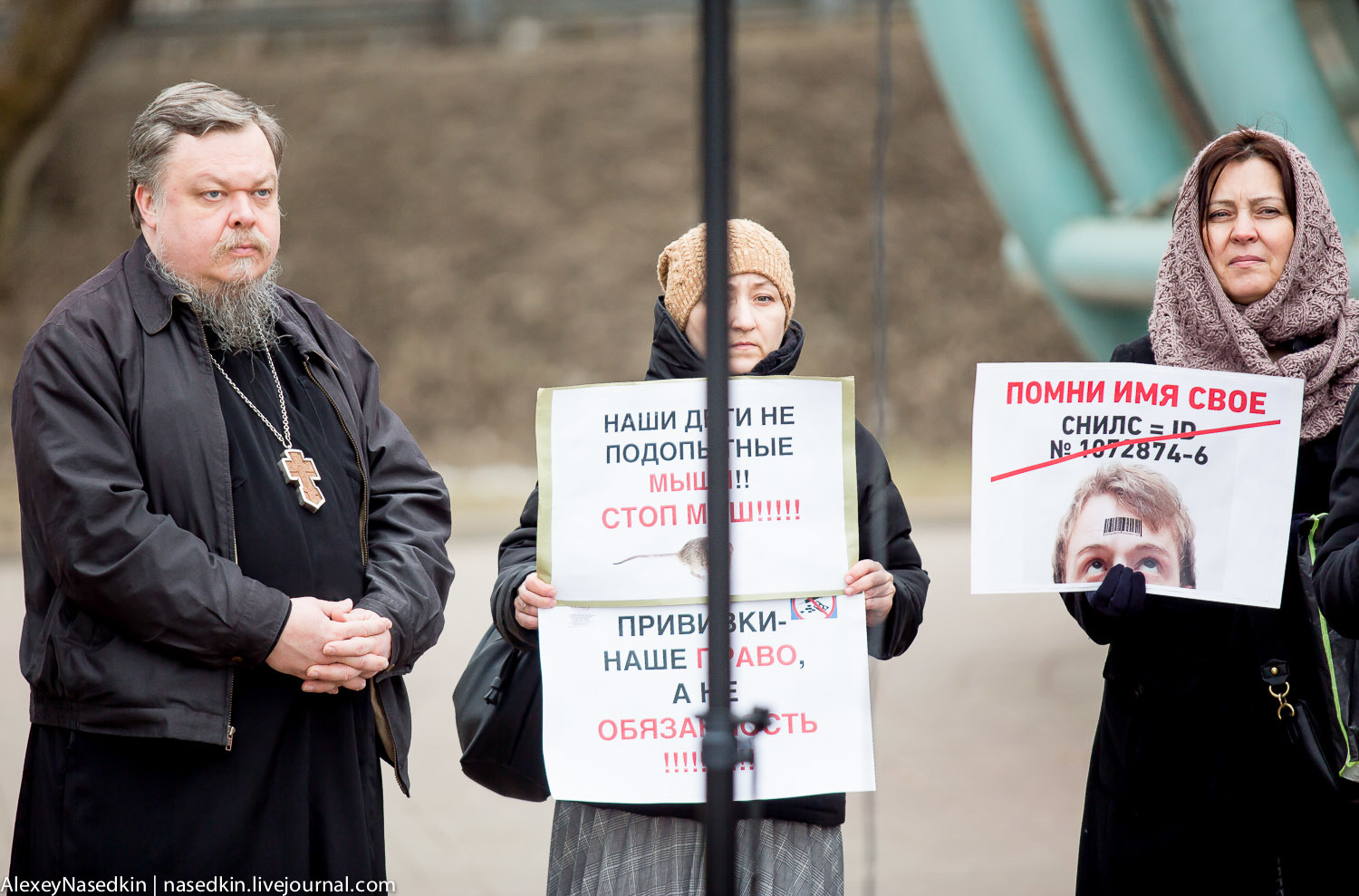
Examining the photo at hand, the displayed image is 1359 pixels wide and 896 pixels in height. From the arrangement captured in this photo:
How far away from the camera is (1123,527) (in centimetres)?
236

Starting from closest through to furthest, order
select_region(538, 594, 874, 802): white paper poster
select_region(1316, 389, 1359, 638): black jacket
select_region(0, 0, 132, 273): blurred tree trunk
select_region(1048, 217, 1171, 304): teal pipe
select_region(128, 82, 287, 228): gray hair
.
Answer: select_region(1316, 389, 1359, 638): black jacket → select_region(538, 594, 874, 802): white paper poster → select_region(128, 82, 287, 228): gray hair → select_region(1048, 217, 1171, 304): teal pipe → select_region(0, 0, 132, 273): blurred tree trunk

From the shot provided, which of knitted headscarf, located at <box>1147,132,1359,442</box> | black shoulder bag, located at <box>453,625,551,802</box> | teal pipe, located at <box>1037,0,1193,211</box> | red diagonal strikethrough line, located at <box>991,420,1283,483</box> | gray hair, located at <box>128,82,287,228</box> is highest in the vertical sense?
teal pipe, located at <box>1037,0,1193,211</box>

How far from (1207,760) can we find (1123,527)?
42 centimetres

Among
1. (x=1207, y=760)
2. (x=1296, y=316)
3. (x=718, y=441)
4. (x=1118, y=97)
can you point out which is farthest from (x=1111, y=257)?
(x=718, y=441)

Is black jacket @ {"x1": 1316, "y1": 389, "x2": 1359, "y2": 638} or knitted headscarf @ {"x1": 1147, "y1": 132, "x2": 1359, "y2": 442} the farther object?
knitted headscarf @ {"x1": 1147, "y1": 132, "x2": 1359, "y2": 442}

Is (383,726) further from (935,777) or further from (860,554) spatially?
(935,777)

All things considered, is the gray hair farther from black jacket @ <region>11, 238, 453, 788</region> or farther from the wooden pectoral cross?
the wooden pectoral cross

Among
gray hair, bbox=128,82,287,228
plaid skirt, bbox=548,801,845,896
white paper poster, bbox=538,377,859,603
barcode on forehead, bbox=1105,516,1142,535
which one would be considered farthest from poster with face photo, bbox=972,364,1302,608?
gray hair, bbox=128,82,287,228

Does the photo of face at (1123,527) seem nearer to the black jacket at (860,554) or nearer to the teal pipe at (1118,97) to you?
the black jacket at (860,554)

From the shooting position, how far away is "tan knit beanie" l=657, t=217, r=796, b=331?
2.43m

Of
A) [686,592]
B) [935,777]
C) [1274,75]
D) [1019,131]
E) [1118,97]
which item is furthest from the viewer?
[1019,131]

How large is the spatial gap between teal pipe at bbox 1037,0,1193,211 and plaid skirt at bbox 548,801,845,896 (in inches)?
179

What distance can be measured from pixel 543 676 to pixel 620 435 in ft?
1.32

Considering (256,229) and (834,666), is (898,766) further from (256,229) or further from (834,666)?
(256,229)
